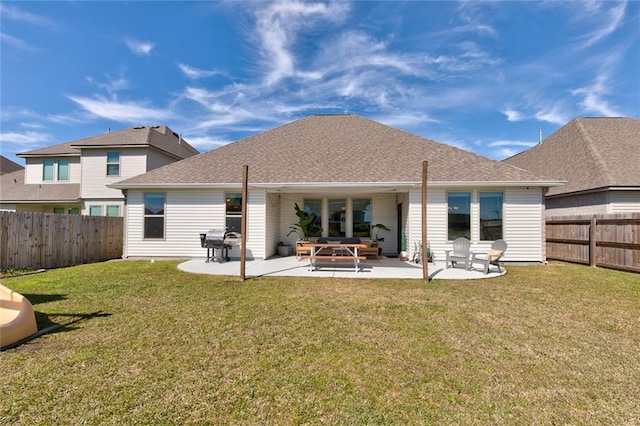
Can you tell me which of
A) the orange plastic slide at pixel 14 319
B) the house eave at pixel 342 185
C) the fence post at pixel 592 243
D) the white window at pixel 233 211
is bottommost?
the orange plastic slide at pixel 14 319

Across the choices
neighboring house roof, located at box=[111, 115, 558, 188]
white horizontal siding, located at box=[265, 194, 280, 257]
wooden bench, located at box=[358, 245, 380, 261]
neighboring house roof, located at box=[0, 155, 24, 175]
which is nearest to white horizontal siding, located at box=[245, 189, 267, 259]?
white horizontal siding, located at box=[265, 194, 280, 257]

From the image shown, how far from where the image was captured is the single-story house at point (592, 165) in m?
12.0

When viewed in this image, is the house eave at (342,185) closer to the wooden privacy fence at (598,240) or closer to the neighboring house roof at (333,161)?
the neighboring house roof at (333,161)

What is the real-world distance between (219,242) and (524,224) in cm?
1166

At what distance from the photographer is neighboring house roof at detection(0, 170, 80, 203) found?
17.4 meters

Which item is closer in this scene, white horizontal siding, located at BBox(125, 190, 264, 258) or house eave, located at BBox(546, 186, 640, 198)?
house eave, located at BBox(546, 186, 640, 198)

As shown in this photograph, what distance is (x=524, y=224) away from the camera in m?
10.9

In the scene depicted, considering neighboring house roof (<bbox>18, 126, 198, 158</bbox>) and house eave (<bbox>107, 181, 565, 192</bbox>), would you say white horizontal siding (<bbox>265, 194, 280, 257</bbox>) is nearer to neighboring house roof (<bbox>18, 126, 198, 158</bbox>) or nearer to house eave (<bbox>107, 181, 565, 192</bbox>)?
house eave (<bbox>107, 181, 565, 192</bbox>)

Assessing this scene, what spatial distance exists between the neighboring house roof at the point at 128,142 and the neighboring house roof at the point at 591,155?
2284 centimetres

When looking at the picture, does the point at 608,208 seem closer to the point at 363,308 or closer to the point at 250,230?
the point at 363,308

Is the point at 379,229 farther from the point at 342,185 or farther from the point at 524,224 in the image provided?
the point at 524,224

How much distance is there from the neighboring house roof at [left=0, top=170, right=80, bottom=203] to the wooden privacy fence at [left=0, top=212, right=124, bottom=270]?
23.7 feet

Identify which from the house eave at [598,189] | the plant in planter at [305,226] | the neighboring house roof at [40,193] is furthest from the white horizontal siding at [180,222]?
the house eave at [598,189]

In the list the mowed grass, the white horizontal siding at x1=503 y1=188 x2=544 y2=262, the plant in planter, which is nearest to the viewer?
the mowed grass
